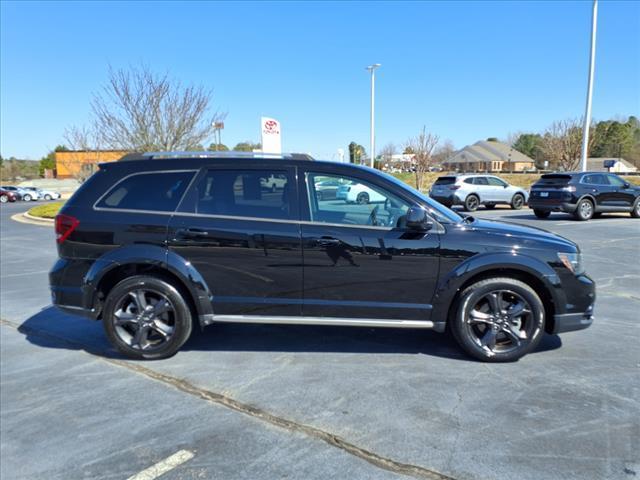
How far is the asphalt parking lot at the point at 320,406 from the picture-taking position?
2.55 metres

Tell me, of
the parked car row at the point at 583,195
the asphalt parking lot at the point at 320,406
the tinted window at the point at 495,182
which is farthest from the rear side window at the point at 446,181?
the asphalt parking lot at the point at 320,406

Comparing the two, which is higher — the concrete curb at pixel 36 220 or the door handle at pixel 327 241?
the door handle at pixel 327 241

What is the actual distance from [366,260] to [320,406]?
4.14 feet

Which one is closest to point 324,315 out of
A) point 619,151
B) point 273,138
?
point 273,138

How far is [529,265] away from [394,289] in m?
1.16

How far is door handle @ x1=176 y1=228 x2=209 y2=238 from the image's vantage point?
3.88 metres

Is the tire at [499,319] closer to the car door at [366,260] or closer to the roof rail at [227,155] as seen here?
the car door at [366,260]

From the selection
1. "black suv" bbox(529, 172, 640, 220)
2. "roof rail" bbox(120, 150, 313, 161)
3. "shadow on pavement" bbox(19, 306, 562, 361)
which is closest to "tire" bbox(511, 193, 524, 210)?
"black suv" bbox(529, 172, 640, 220)

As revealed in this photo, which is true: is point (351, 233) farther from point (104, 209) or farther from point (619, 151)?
point (619, 151)

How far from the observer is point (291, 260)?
12.6 ft

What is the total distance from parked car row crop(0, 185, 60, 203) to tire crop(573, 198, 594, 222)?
4378 cm

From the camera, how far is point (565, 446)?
2.66 metres

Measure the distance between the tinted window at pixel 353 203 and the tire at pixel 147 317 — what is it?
58.4 inches

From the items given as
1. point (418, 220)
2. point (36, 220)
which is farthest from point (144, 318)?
point (36, 220)
